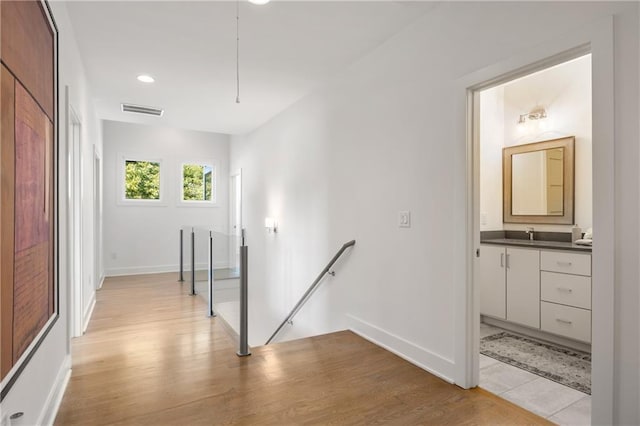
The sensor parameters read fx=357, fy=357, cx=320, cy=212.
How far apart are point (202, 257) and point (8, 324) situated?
4.28 metres

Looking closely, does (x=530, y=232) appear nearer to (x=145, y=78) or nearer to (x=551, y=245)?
(x=551, y=245)

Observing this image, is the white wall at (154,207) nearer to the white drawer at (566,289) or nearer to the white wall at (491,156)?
the white wall at (491,156)

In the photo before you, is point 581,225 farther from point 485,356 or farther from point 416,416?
point 416,416

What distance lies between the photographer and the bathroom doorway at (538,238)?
8.89 ft

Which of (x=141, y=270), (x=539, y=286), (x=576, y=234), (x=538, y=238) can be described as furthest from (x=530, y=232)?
(x=141, y=270)

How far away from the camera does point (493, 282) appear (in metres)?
3.91

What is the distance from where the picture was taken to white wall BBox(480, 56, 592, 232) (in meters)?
3.68

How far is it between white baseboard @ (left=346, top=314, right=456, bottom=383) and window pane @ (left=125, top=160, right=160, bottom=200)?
5.43m

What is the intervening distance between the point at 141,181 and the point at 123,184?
1.08 ft

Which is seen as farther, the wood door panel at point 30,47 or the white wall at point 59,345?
the white wall at point 59,345

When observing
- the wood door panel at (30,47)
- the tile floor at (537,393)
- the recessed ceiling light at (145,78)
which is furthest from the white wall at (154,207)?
the tile floor at (537,393)

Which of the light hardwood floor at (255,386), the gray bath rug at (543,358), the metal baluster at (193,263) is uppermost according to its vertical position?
the metal baluster at (193,263)

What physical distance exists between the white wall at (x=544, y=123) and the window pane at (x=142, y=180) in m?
6.07

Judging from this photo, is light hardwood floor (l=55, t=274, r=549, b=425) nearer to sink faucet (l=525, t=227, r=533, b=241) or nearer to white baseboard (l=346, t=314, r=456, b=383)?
white baseboard (l=346, t=314, r=456, b=383)
